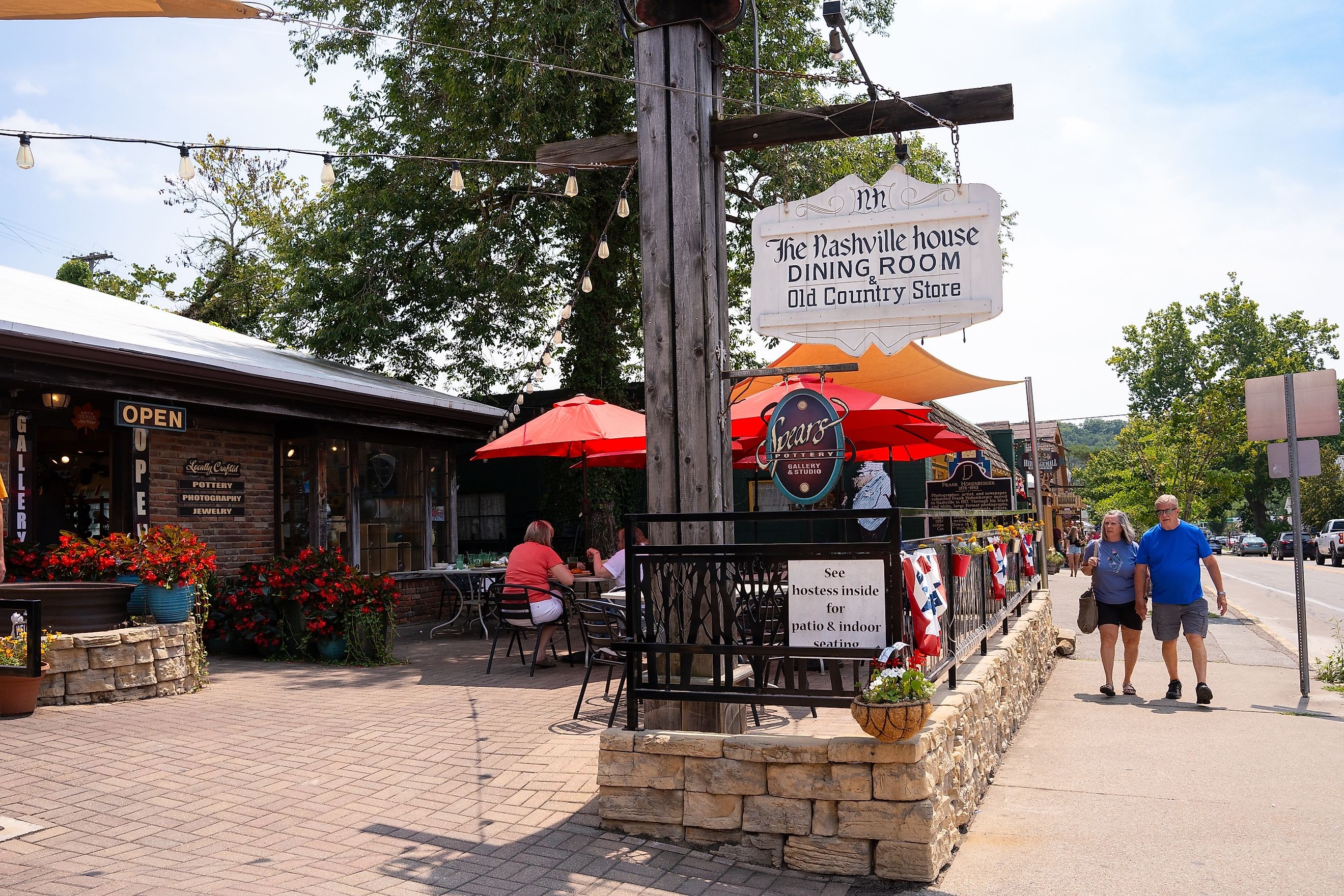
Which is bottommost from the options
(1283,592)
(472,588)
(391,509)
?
(1283,592)

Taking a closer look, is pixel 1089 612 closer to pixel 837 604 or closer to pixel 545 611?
pixel 545 611

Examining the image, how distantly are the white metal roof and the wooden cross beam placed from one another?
16.7 ft

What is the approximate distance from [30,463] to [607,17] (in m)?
8.60

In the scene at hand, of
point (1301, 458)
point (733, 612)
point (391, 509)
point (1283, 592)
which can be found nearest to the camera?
point (733, 612)

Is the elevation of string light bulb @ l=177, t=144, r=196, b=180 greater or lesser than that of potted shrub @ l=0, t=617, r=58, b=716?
greater

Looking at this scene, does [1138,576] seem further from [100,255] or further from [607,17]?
[100,255]

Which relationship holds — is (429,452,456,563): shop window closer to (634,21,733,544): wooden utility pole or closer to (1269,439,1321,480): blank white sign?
(634,21,733,544): wooden utility pole

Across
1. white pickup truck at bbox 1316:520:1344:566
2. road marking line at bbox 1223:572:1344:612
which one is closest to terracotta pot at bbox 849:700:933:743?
road marking line at bbox 1223:572:1344:612

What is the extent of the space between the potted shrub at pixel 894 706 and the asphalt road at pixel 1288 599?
753 cm

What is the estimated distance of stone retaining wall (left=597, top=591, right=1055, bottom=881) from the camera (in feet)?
13.0

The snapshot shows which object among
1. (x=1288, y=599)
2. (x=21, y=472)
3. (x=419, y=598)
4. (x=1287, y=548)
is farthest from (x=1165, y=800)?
(x=1287, y=548)

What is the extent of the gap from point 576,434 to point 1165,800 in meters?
5.78

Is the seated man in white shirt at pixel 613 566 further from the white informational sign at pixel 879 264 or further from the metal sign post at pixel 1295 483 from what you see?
the metal sign post at pixel 1295 483

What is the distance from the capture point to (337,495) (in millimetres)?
11711
